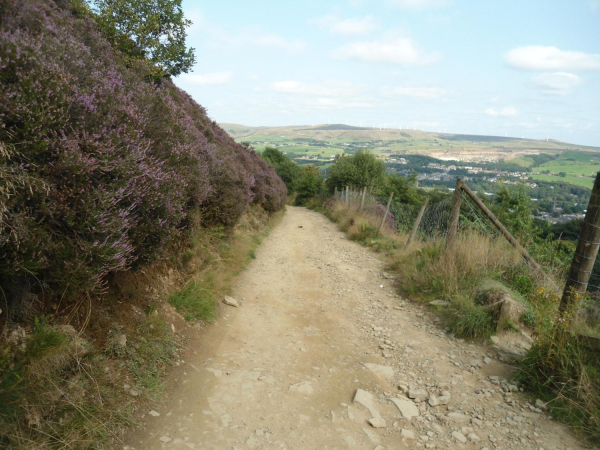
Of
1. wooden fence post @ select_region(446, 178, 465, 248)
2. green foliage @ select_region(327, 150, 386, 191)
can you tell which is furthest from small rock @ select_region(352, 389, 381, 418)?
green foliage @ select_region(327, 150, 386, 191)

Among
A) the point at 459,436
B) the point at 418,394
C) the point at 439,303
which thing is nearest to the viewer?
the point at 459,436

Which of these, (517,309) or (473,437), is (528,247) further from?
(473,437)

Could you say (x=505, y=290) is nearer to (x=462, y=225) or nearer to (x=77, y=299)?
(x=462, y=225)

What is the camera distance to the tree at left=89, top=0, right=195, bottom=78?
8.66 meters

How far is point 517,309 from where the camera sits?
5.85 m

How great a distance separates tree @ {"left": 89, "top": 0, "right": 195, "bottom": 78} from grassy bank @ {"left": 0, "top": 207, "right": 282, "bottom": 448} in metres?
5.69

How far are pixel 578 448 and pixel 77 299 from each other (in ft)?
16.3

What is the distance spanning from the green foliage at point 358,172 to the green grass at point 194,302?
2812cm

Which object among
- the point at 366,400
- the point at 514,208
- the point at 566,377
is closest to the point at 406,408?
the point at 366,400

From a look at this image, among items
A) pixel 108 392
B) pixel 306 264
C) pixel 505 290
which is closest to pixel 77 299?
pixel 108 392

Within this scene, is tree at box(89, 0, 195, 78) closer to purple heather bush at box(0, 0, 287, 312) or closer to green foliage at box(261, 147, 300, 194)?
purple heather bush at box(0, 0, 287, 312)

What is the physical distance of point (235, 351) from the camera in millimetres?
5145

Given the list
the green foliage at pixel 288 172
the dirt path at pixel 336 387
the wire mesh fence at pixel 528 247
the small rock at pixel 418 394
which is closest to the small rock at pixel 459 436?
the dirt path at pixel 336 387

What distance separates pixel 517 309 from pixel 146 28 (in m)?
9.90
